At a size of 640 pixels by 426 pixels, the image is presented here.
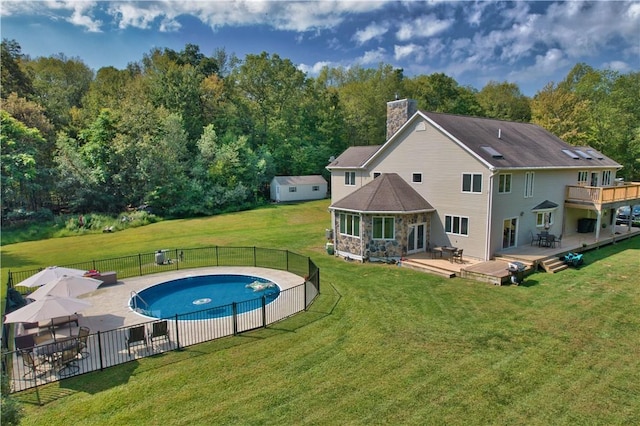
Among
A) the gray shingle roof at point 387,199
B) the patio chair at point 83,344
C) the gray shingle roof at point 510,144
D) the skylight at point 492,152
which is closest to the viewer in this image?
the patio chair at point 83,344

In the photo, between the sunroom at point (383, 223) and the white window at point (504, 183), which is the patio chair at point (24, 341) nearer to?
the sunroom at point (383, 223)

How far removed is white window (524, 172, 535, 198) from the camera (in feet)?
66.4

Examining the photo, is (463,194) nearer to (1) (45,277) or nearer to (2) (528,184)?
(2) (528,184)

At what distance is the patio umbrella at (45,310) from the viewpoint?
10016mm

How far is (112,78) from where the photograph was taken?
5466 centimetres

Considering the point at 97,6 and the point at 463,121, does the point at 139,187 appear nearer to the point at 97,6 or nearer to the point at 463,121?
the point at 97,6

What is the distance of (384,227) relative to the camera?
20219 millimetres

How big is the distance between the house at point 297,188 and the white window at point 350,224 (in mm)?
24570

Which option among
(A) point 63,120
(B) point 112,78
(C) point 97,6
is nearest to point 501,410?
(C) point 97,6

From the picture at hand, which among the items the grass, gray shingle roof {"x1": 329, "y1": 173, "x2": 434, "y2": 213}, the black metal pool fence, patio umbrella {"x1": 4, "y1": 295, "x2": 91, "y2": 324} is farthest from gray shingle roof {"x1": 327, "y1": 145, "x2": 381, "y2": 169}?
patio umbrella {"x1": 4, "y1": 295, "x2": 91, "y2": 324}

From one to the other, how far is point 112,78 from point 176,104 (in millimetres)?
17326

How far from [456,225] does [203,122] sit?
39919 mm

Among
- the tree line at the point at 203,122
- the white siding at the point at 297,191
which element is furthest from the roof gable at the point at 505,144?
the tree line at the point at 203,122

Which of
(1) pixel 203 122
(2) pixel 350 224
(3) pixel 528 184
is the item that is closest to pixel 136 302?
(2) pixel 350 224
